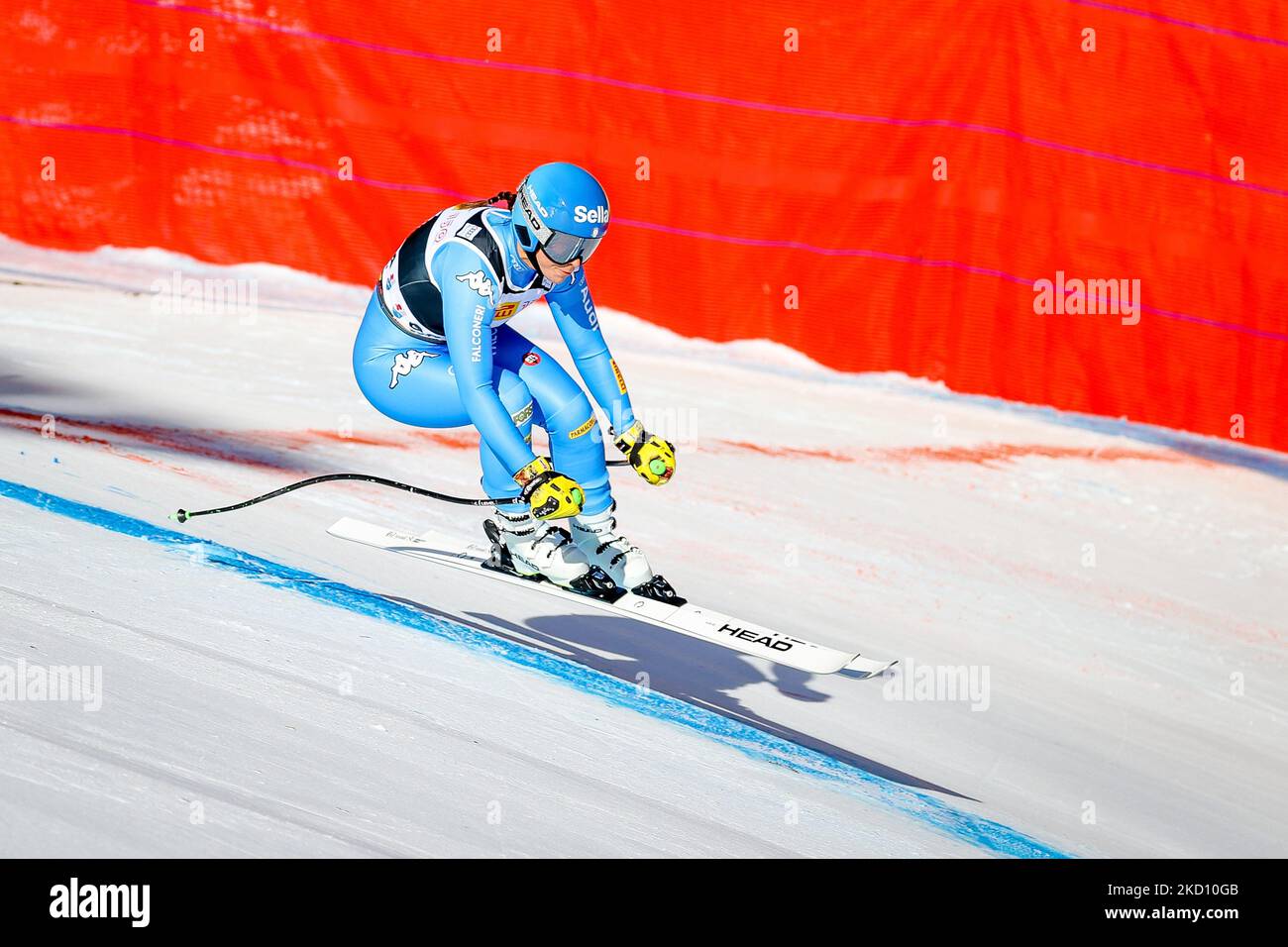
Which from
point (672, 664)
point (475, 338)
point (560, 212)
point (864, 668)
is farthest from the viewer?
point (672, 664)

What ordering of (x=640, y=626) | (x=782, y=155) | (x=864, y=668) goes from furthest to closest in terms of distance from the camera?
(x=782, y=155), (x=640, y=626), (x=864, y=668)

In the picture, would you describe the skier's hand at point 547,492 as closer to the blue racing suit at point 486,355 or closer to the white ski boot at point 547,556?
the blue racing suit at point 486,355

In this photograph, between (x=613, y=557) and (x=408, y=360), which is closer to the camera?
(x=408, y=360)

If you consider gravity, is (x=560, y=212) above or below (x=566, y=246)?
above

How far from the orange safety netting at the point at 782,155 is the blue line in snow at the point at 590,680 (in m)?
4.76

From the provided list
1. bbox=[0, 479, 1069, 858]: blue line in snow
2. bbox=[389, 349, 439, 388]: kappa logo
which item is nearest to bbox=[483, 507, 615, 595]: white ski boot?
bbox=[0, 479, 1069, 858]: blue line in snow

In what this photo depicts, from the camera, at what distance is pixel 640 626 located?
6.14 m

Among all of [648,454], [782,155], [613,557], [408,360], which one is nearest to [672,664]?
[613,557]

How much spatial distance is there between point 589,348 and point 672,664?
4.49ft

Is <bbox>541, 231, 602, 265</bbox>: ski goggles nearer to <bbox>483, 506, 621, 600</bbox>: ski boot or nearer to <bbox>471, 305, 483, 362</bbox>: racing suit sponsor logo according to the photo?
<bbox>471, 305, 483, 362</bbox>: racing suit sponsor logo

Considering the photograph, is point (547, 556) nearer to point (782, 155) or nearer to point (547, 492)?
point (547, 492)

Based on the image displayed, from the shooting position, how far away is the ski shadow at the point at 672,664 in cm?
509

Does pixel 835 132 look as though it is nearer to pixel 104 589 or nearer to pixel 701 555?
pixel 701 555

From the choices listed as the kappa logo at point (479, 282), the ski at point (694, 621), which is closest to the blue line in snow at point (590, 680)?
the ski at point (694, 621)
